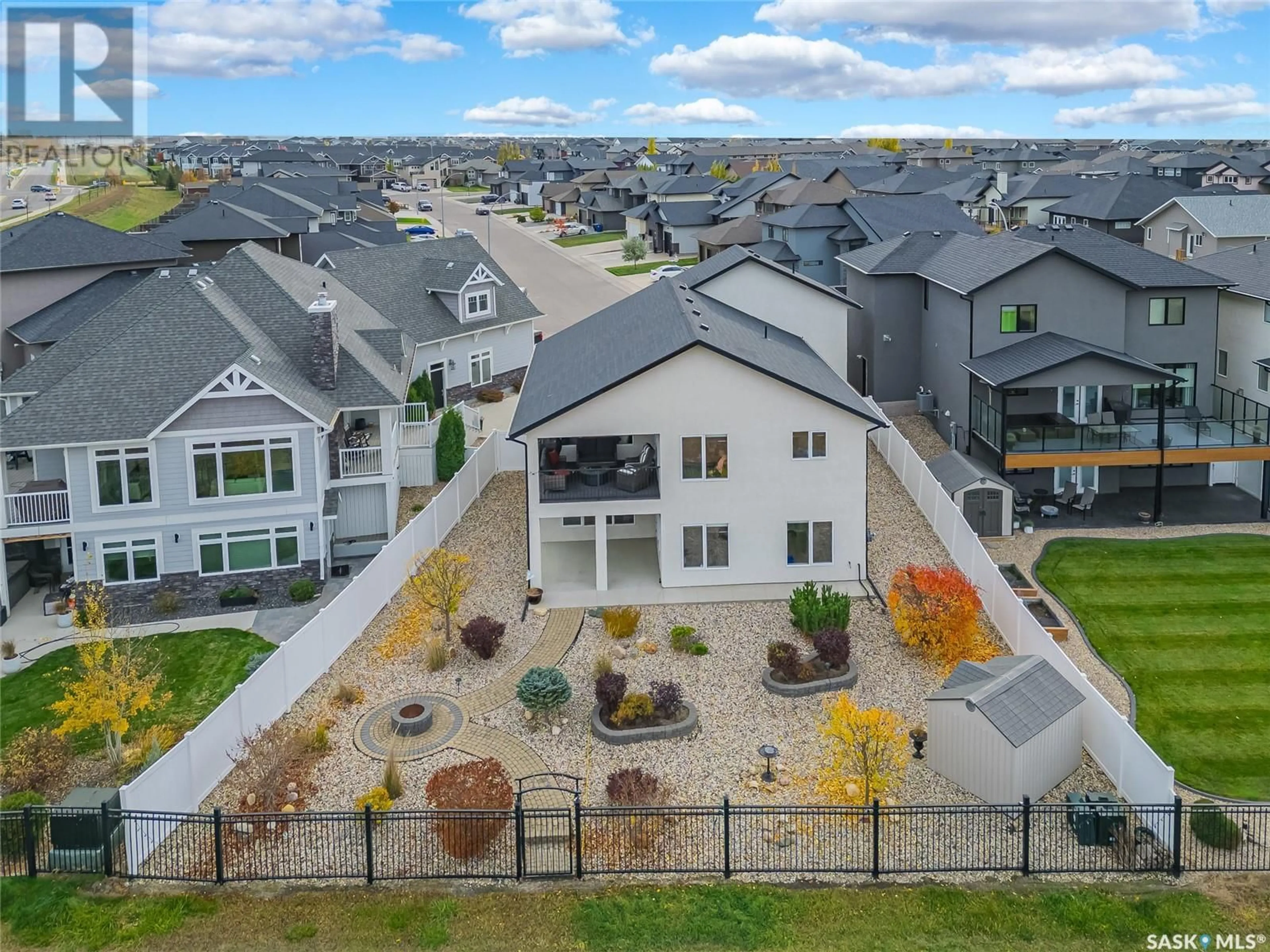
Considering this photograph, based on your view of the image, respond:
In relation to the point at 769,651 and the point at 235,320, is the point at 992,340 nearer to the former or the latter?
the point at 769,651

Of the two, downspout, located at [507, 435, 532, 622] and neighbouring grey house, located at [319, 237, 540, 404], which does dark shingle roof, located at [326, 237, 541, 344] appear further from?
downspout, located at [507, 435, 532, 622]

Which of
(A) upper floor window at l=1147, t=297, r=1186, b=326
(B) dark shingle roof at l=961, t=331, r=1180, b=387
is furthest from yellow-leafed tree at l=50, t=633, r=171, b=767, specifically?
(A) upper floor window at l=1147, t=297, r=1186, b=326

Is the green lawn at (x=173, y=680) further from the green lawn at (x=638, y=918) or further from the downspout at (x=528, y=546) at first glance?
the downspout at (x=528, y=546)

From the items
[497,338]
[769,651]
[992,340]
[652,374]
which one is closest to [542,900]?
[769,651]

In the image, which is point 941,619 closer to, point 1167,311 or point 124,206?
point 1167,311

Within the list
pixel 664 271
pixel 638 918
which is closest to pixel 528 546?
pixel 638 918

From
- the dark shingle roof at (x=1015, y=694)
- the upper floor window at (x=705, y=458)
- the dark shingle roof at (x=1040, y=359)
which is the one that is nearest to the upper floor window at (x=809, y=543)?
the upper floor window at (x=705, y=458)
